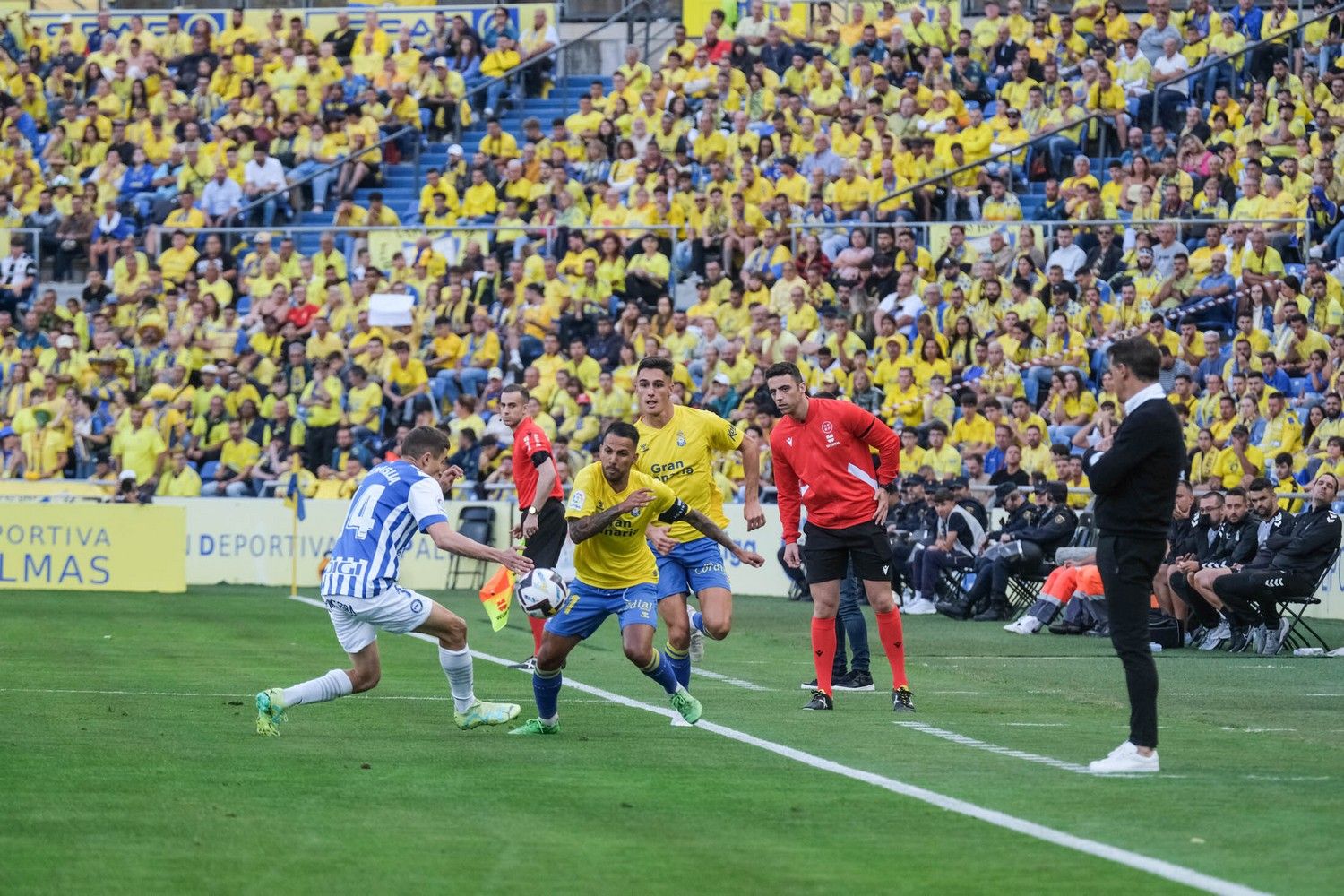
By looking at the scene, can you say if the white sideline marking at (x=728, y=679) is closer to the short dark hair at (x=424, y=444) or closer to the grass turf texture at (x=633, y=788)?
the grass turf texture at (x=633, y=788)

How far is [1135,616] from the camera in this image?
367 inches

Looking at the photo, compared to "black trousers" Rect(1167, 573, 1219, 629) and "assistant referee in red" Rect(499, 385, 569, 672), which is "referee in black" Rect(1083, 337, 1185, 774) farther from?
"black trousers" Rect(1167, 573, 1219, 629)

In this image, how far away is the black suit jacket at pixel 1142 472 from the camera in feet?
30.2

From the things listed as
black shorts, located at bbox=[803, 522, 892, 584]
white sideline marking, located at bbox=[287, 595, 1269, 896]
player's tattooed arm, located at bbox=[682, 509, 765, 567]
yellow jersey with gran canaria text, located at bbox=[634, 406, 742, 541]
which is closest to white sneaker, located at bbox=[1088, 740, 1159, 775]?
white sideline marking, located at bbox=[287, 595, 1269, 896]

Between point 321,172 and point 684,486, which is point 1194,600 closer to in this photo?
point 684,486

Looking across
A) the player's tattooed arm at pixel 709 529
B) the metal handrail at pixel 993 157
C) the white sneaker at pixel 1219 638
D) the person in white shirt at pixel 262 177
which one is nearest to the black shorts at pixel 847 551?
the player's tattooed arm at pixel 709 529

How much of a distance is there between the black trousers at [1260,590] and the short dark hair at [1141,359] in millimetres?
8774

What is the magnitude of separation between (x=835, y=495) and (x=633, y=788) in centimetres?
441

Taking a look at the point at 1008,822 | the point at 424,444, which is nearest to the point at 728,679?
the point at 424,444

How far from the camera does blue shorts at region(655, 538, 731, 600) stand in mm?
12537

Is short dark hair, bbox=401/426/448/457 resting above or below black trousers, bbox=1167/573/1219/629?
above

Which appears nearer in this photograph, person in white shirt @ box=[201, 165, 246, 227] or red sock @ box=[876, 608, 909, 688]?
red sock @ box=[876, 608, 909, 688]

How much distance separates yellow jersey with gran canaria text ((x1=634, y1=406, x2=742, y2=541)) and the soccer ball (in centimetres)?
201

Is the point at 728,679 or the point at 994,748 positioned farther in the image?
the point at 728,679
